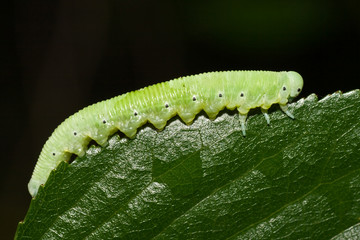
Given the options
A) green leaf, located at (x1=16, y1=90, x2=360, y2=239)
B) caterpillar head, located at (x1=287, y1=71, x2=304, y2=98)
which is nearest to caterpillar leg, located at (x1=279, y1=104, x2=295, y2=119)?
green leaf, located at (x1=16, y1=90, x2=360, y2=239)

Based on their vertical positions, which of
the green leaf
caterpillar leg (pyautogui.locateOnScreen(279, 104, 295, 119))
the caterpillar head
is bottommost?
the green leaf

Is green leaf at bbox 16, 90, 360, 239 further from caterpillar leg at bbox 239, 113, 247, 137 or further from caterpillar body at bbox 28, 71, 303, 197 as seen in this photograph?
caterpillar body at bbox 28, 71, 303, 197

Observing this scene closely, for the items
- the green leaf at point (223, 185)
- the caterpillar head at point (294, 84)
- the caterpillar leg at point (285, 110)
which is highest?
the caterpillar head at point (294, 84)

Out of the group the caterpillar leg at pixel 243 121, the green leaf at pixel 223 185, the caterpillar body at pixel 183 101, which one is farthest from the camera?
the caterpillar body at pixel 183 101

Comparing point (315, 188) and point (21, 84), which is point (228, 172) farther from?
point (21, 84)

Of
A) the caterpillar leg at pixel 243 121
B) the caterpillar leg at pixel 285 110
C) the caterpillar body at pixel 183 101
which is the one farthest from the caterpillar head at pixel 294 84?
the caterpillar leg at pixel 243 121

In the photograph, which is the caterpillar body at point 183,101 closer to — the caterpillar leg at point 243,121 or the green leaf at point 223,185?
the caterpillar leg at point 243,121

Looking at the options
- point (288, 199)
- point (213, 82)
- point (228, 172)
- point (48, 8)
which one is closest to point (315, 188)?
point (288, 199)
